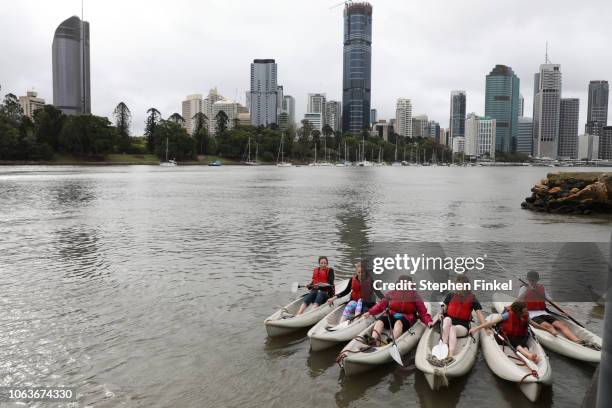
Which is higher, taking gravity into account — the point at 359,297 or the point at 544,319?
the point at 359,297

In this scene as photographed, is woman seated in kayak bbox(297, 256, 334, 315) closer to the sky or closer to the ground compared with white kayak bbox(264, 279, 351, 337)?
closer to the sky

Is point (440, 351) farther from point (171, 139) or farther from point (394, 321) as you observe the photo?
point (171, 139)

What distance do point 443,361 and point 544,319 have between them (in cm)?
397

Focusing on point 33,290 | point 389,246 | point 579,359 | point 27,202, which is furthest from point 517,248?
point 27,202

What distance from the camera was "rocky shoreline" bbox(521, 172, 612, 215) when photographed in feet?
151

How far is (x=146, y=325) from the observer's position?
50.2 ft

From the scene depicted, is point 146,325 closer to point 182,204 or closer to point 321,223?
point 321,223

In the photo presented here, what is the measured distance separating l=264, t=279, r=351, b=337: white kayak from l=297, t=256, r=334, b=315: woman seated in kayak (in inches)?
6.9

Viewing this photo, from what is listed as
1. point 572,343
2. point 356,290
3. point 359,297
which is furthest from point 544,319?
point 356,290

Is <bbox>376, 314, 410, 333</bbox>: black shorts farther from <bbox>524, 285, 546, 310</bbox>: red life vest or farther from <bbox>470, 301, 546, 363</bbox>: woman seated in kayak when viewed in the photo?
<bbox>524, 285, 546, 310</bbox>: red life vest

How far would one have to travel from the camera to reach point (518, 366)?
11008mm

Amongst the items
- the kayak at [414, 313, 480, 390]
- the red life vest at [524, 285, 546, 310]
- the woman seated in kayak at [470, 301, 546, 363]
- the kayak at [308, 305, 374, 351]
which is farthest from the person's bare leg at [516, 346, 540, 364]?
the kayak at [308, 305, 374, 351]

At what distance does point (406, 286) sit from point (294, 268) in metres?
10.2

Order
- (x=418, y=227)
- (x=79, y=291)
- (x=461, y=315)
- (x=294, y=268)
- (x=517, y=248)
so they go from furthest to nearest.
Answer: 1. (x=418, y=227)
2. (x=517, y=248)
3. (x=294, y=268)
4. (x=79, y=291)
5. (x=461, y=315)
